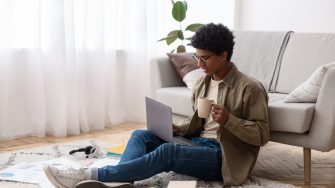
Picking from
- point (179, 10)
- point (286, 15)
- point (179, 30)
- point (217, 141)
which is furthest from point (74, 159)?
point (286, 15)

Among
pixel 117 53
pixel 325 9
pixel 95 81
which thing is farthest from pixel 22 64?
pixel 325 9

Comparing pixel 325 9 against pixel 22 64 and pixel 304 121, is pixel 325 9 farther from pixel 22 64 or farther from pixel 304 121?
pixel 22 64

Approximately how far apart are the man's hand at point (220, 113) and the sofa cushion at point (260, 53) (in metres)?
1.15

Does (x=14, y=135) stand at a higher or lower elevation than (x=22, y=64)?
lower

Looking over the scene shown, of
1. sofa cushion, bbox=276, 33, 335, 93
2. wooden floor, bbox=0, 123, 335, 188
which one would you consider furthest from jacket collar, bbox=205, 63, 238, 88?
sofa cushion, bbox=276, 33, 335, 93

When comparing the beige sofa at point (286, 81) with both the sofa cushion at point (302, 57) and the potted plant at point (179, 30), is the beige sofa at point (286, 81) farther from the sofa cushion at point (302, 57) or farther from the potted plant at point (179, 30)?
the potted plant at point (179, 30)

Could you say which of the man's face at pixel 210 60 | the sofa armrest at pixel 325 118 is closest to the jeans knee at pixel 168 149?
the man's face at pixel 210 60

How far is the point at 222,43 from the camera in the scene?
2074 millimetres

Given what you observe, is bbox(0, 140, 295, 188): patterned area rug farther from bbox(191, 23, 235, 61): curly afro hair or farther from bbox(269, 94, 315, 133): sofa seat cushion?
bbox(191, 23, 235, 61): curly afro hair

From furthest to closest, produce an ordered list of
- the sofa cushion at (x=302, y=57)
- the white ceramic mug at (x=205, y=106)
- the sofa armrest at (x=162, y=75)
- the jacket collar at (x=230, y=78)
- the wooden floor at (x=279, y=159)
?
the sofa armrest at (x=162, y=75), the sofa cushion at (x=302, y=57), the wooden floor at (x=279, y=159), the jacket collar at (x=230, y=78), the white ceramic mug at (x=205, y=106)

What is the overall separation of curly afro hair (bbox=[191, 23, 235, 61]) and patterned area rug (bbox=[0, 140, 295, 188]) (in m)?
0.68

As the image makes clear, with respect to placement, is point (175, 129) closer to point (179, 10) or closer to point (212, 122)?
point (212, 122)

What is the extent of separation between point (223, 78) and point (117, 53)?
1.91 m

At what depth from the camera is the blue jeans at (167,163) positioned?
6.49 feet
